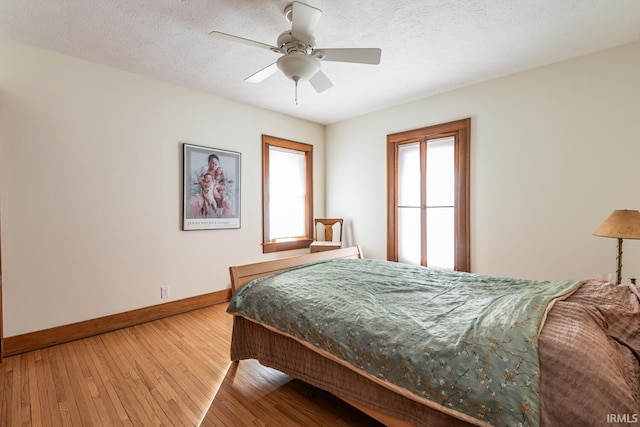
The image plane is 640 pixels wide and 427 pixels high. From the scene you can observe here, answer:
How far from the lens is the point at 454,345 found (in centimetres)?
121

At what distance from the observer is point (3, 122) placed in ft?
8.00

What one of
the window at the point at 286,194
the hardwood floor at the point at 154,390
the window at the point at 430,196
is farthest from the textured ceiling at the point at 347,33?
the hardwood floor at the point at 154,390

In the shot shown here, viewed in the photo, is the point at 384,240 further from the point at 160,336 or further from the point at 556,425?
the point at 556,425

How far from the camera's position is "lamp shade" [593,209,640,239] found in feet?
6.61

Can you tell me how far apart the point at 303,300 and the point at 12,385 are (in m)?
2.11

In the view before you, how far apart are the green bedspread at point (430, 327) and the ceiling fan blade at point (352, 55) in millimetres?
1590

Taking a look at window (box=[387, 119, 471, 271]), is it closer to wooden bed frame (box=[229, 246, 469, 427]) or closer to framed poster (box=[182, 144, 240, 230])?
wooden bed frame (box=[229, 246, 469, 427])

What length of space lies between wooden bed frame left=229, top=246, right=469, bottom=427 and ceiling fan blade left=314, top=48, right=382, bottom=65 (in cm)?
159

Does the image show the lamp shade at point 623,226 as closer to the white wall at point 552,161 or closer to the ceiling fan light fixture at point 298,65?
the white wall at point 552,161

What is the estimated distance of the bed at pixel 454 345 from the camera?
3.31 feet

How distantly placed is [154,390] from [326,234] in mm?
3140

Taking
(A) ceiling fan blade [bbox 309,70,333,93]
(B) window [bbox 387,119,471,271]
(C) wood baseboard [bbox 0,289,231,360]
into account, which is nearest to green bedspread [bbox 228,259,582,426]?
(B) window [bbox 387,119,471,271]

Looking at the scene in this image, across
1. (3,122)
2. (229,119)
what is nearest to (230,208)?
(229,119)

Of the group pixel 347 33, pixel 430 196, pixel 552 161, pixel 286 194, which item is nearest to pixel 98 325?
pixel 286 194
